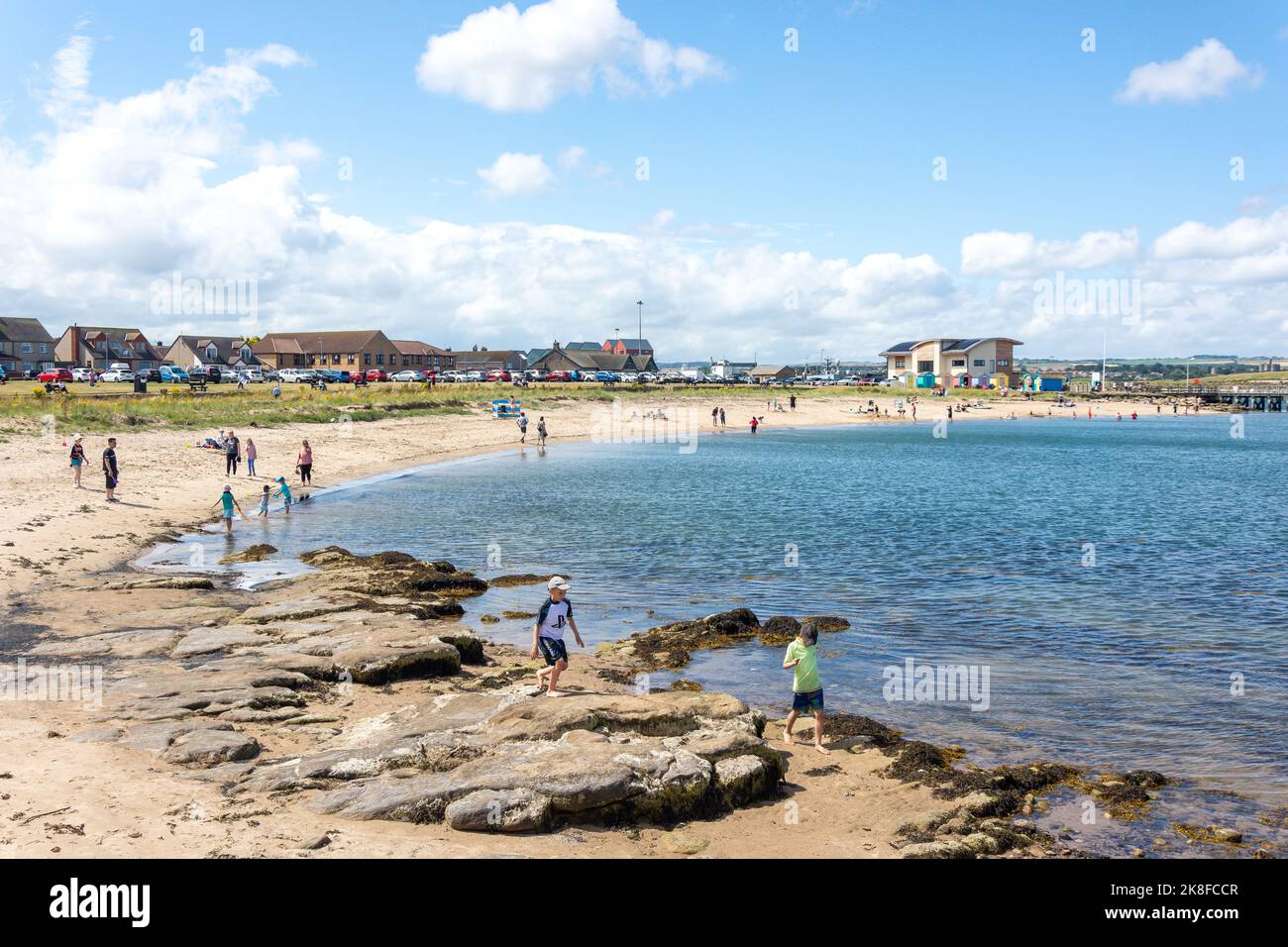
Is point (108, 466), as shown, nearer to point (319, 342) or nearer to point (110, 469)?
point (110, 469)

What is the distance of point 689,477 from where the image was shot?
5647 centimetres

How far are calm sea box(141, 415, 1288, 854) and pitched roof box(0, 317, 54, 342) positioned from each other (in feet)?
324

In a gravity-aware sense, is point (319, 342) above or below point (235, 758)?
above

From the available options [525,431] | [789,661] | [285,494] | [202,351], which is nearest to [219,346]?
[202,351]

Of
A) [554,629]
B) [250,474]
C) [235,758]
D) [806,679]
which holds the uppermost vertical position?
[250,474]

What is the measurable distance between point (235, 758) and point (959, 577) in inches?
865

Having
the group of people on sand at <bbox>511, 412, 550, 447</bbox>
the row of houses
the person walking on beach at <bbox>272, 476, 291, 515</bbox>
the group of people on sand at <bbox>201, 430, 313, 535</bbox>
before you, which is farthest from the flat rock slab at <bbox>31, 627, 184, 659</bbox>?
the row of houses

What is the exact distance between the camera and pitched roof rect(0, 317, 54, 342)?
127 meters

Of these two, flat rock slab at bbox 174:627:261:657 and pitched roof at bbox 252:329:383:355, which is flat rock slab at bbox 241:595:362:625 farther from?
pitched roof at bbox 252:329:383:355

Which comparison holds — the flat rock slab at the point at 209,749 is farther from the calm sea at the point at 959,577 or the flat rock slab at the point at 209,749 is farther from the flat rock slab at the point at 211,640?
the calm sea at the point at 959,577

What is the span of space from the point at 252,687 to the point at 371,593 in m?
7.79

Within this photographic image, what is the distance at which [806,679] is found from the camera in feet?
47.2
